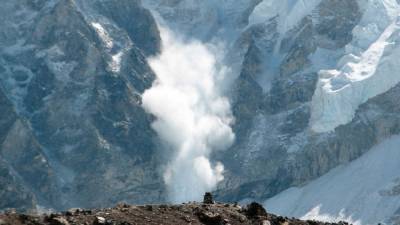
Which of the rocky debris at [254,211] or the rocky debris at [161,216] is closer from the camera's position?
the rocky debris at [161,216]

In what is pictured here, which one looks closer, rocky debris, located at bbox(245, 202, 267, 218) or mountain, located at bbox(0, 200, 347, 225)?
mountain, located at bbox(0, 200, 347, 225)

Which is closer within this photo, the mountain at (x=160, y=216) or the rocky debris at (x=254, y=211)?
the mountain at (x=160, y=216)

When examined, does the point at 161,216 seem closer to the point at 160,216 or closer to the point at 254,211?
the point at 160,216

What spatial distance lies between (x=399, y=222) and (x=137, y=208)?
147882 millimetres

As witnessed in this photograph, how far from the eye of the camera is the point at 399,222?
199625mm

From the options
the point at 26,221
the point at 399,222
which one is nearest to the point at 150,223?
the point at 26,221

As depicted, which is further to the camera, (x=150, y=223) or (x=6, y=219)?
(x=150, y=223)

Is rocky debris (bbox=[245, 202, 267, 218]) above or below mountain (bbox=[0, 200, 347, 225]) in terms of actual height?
above

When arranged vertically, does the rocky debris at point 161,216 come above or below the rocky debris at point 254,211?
below

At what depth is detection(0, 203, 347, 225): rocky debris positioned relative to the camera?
49.9 m

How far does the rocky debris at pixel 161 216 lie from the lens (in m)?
49.9

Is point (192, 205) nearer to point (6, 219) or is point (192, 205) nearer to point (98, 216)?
point (98, 216)

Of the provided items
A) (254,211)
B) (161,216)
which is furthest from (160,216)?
(254,211)

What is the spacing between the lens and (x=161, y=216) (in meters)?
54.7
